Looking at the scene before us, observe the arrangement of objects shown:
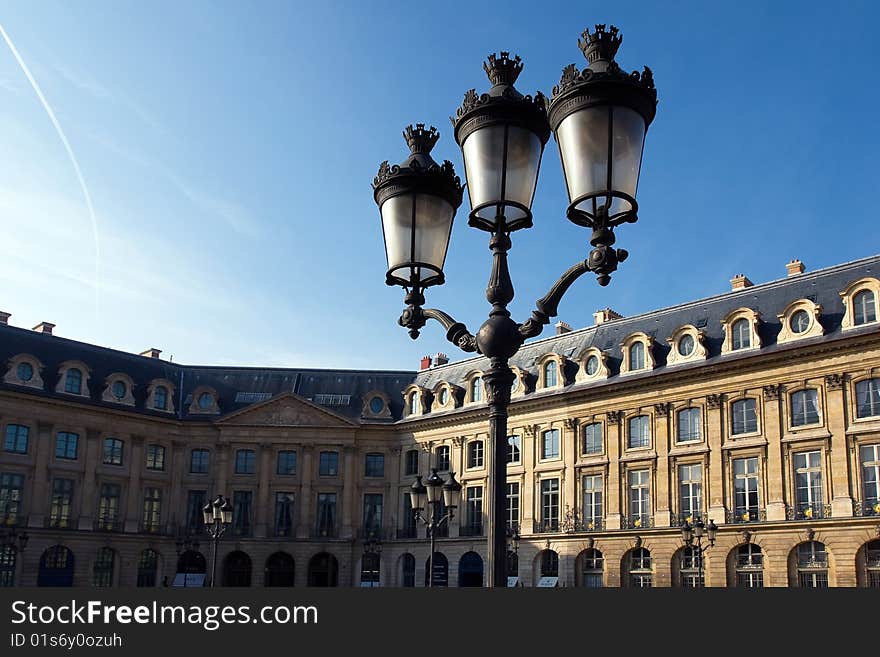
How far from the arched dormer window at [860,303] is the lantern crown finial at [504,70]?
35199 millimetres

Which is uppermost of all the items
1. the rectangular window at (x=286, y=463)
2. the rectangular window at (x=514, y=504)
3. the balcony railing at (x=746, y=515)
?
the rectangular window at (x=286, y=463)

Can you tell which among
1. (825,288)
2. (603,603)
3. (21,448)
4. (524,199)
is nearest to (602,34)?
(524,199)

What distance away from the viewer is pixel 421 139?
8.66 metres

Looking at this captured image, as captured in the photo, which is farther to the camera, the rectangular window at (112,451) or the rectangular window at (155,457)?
the rectangular window at (155,457)

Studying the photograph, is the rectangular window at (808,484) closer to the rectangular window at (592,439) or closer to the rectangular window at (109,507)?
the rectangular window at (592,439)

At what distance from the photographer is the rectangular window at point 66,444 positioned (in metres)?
51.5

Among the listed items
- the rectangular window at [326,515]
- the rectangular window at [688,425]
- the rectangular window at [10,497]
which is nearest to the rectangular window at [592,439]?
the rectangular window at [688,425]

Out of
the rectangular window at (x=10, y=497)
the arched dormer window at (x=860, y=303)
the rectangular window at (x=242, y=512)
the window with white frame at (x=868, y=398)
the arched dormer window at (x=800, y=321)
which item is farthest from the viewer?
the rectangular window at (x=242, y=512)

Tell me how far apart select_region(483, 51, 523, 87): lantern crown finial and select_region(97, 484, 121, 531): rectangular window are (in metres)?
50.1

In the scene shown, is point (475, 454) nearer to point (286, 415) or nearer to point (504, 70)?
point (286, 415)

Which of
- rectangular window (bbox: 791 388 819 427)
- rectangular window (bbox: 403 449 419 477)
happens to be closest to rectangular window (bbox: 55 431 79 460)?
rectangular window (bbox: 403 449 419 477)

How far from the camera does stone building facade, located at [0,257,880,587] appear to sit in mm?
39562

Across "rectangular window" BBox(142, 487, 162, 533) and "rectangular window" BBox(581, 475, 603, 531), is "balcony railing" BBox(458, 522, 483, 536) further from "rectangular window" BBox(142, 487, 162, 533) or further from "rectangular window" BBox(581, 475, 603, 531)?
"rectangular window" BBox(142, 487, 162, 533)

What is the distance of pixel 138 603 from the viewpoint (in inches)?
163
